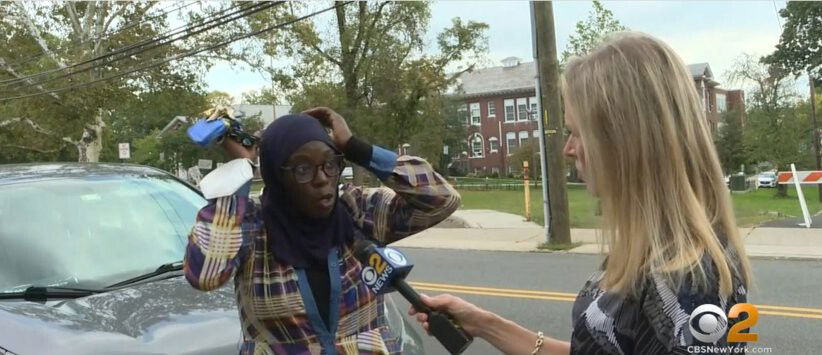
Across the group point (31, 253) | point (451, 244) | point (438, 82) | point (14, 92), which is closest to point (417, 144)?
point (438, 82)

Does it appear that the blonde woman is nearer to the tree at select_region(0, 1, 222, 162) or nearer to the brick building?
the tree at select_region(0, 1, 222, 162)

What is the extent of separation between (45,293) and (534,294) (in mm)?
5383

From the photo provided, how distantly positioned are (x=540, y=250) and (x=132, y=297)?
927 cm

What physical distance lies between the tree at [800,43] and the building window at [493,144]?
27740 mm

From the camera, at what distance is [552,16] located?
11.2 m

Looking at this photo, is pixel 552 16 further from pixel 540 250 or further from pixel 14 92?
pixel 14 92

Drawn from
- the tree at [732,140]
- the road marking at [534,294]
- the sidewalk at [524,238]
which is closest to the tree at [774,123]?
the tree at [732,140]

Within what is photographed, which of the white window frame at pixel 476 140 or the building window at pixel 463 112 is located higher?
the building window at pixel 463 112

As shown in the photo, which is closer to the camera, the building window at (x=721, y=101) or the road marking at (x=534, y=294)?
the road marking at (x=534, y=294)

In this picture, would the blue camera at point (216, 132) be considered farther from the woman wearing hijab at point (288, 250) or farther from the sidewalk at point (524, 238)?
the sidewalk at point (524, 238)

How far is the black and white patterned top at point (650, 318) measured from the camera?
4.12 ft

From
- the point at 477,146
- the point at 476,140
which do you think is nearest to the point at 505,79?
the point at 476,140

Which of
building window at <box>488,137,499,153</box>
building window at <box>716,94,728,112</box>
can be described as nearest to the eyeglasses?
building window at <box>488,137,499,153</box>

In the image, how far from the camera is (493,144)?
6256cm
